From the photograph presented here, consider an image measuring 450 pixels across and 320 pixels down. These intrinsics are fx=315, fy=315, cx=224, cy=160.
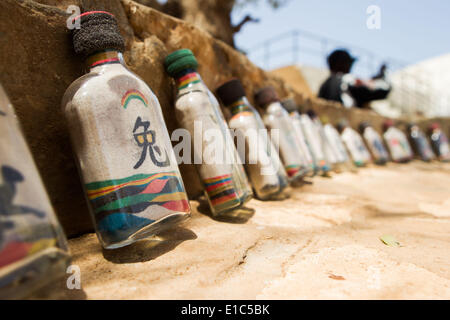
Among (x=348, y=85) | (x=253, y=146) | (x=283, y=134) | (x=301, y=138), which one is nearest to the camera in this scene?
(x=253, y=146)

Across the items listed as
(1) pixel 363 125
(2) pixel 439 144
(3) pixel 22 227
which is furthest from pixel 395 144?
(3) pixel 22 227

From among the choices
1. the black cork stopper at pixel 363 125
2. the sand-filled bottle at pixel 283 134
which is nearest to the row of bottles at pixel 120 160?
the sand-filled bottle at pixel 283 134

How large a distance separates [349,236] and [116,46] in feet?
2.79

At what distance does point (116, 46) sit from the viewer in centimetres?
82

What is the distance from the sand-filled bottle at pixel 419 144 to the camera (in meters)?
3.84

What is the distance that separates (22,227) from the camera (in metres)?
0.47

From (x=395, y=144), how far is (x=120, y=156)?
3.60 meters

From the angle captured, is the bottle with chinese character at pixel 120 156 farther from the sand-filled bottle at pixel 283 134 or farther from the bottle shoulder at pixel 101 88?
the sand-filled bottle at pixel 283 134

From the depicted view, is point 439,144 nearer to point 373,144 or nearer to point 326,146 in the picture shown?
point 373,144

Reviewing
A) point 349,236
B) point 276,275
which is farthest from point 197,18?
point 276,275

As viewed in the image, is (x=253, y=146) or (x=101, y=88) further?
(x=253, y=146)

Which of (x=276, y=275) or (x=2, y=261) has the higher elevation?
(x=2, y=261)

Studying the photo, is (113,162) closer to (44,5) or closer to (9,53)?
(9,53)

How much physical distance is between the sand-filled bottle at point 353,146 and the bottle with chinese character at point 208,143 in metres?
2.00
